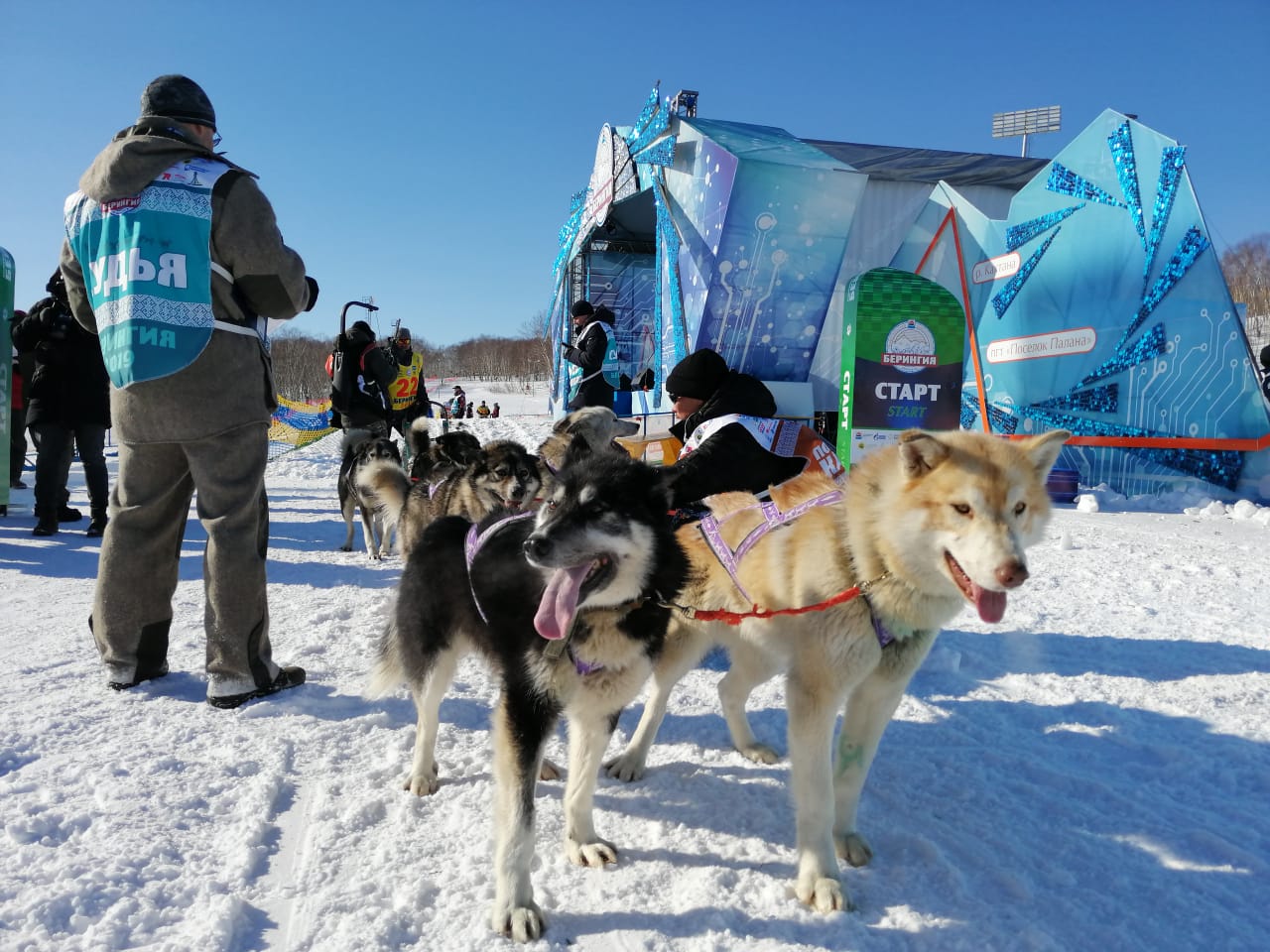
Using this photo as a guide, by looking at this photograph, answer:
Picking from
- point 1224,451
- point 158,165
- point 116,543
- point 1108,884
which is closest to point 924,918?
point 1108,884

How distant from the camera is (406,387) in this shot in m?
8.62

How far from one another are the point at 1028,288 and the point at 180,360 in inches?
443

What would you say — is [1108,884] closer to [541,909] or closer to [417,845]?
[541,909]

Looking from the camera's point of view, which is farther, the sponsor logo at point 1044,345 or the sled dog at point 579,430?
the sponsor logo at point 1044,345

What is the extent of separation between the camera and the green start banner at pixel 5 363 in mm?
6070

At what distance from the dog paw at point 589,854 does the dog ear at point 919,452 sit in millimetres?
1378

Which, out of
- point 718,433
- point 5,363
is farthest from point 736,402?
point 5,363

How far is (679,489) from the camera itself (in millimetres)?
3174

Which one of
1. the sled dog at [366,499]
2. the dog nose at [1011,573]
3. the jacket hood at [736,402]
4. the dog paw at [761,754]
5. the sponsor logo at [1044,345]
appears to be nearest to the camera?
the dog nose at [1011,573]

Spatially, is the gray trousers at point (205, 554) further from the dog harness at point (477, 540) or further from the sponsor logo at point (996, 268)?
the sponsor logo at point (996, 268)

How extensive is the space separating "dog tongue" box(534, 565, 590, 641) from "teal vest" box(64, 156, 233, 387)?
1.75 m

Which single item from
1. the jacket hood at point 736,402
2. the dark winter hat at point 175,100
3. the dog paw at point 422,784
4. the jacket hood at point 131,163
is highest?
the dark winter hat at point 175,100

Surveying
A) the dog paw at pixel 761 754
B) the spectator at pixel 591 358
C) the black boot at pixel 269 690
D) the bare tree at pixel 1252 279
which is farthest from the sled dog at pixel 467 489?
Result: the bare tree at pixel 1252 279

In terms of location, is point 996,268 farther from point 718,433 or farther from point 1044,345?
point 718,433
